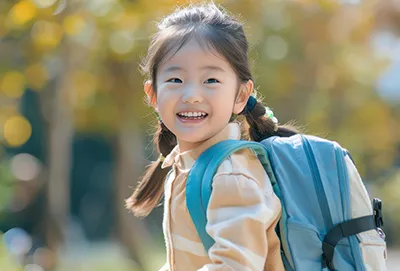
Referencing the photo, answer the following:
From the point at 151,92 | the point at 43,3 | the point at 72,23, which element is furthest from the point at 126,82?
the point at 151,92

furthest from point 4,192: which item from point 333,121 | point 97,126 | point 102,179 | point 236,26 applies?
point 236,26

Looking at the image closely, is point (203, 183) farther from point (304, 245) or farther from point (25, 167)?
point (25, 167)

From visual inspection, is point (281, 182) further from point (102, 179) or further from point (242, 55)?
point (102, 179)

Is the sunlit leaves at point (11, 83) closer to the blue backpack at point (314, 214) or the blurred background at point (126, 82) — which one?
the blurred background at point (126, 82)

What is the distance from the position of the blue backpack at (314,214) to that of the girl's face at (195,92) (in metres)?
0.11

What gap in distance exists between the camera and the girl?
1928 millimetres

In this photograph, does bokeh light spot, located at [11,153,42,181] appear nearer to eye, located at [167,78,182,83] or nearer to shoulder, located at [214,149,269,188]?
eye, located at [167,78,182,83]

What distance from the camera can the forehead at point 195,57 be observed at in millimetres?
→ 2127

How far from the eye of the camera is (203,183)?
1.98m

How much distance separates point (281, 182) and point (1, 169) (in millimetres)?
8110

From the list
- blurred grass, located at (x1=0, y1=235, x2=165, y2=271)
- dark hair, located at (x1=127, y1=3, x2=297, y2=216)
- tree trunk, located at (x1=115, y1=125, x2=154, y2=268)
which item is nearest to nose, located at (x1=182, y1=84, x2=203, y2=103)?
dark hair, located at (x1=127, y1=3, x2=297, y2=216)

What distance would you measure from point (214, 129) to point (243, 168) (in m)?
0.21

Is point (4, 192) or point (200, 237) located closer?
point (200, 237)

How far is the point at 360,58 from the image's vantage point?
9.52 meters
